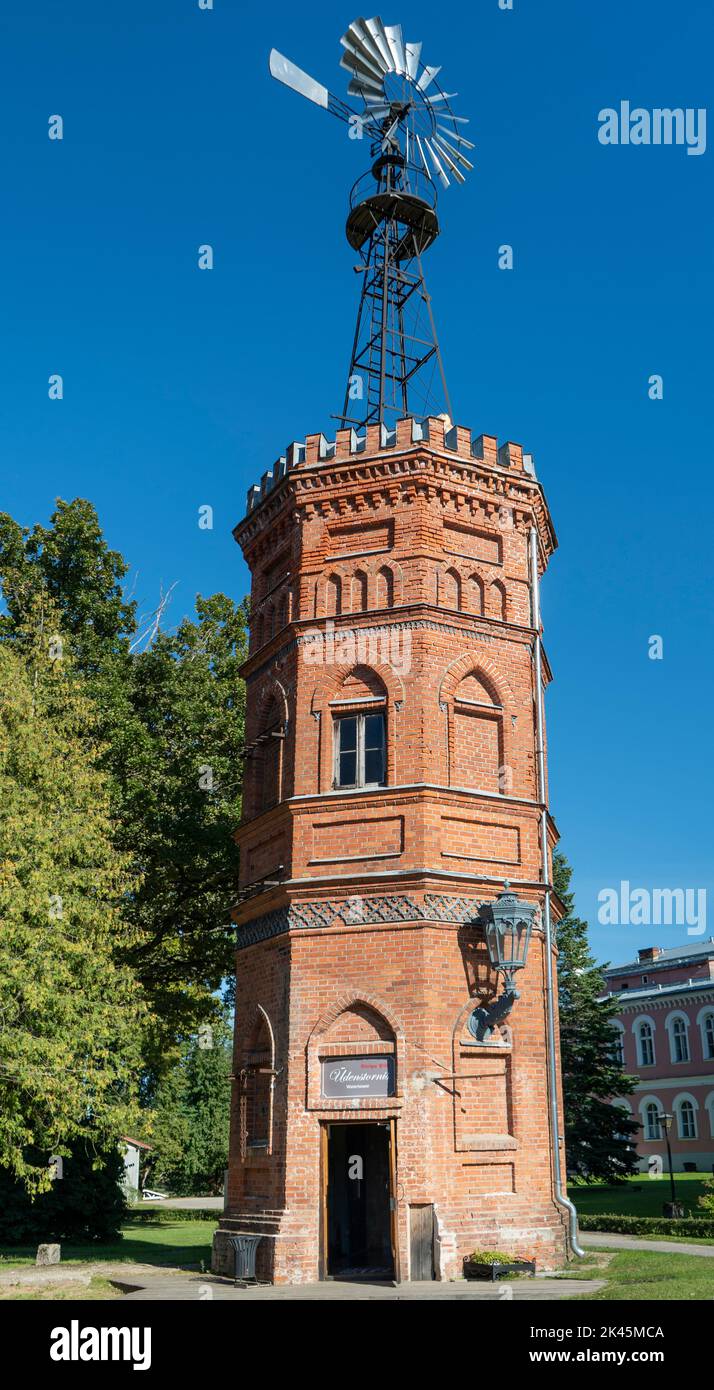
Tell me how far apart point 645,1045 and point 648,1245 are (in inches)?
1573

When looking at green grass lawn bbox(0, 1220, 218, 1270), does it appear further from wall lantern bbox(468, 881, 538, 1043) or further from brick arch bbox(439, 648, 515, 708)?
brick arch bbox(439, 648, 515, 708)

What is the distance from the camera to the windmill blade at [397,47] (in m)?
21.2

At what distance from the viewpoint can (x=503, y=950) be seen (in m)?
16.3

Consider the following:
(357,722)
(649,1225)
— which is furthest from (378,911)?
(649,1225)

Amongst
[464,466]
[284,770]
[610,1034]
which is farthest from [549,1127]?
[610,1034]

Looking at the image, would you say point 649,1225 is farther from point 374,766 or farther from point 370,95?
point 370,95

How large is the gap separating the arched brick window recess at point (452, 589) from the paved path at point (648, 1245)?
11267mm

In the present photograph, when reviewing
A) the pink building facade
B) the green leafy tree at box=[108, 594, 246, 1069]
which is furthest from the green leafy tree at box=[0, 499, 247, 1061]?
the pink building facade

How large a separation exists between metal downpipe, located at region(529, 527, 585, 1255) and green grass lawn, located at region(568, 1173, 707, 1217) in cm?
1315

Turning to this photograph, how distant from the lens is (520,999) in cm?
1686

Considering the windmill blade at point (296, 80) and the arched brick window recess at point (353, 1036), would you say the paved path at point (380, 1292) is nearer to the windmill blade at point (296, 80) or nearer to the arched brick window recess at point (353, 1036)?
the arched brick window recess at point (353, 1036)

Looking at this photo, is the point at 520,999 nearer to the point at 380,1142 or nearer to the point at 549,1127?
the point at 549,1127
